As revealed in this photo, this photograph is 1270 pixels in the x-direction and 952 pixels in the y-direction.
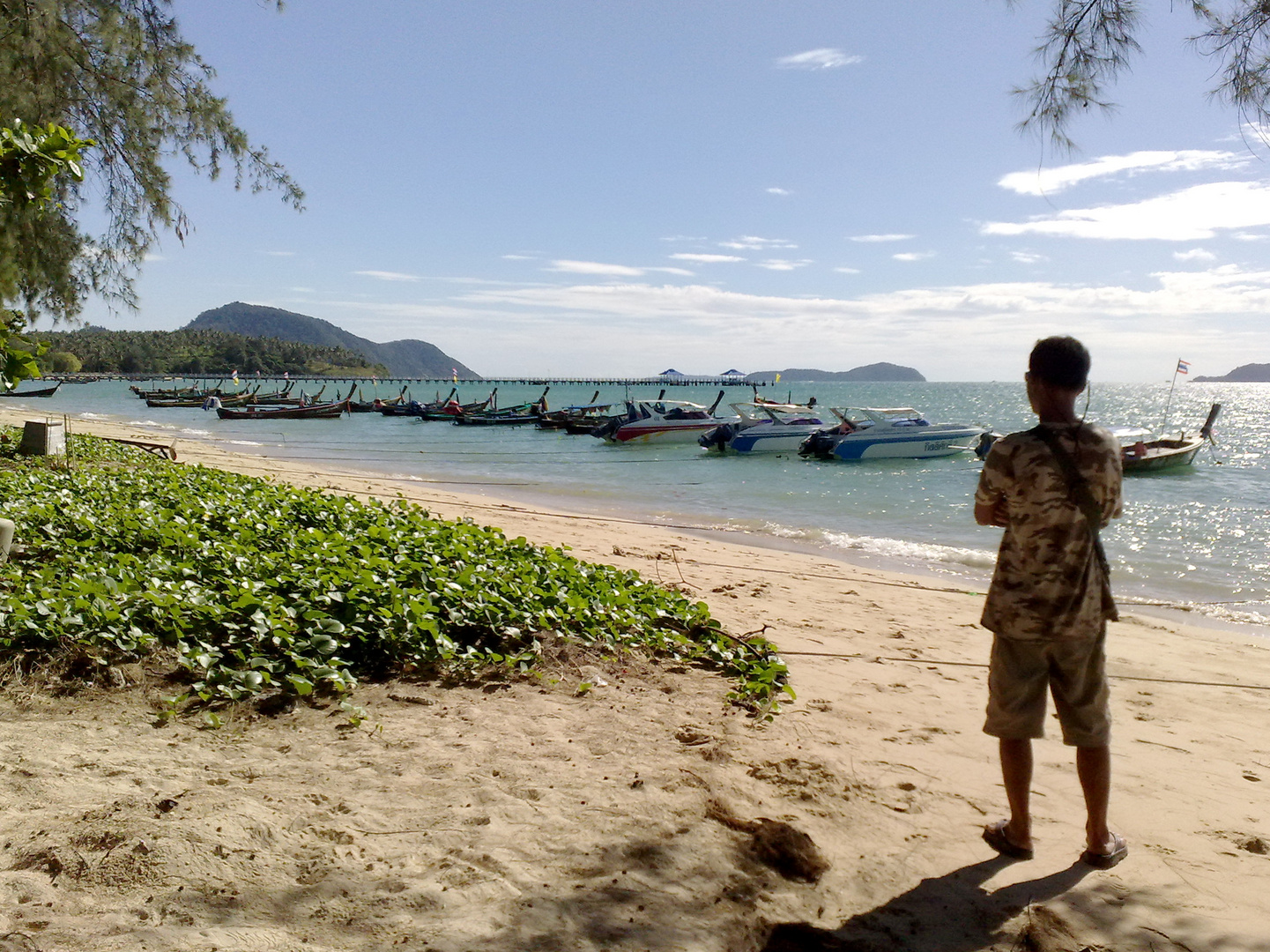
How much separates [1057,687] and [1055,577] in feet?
1.42

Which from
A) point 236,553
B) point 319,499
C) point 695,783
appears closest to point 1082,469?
point 695,783

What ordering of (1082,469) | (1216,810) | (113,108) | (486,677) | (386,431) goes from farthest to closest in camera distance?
(386,431)
(113,108)
(486,677)
(1216,810)
(1082,469)

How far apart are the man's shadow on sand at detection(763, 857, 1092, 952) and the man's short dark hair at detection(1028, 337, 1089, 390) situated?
1824mm

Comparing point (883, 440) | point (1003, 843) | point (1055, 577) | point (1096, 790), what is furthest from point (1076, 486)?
point (883, 440)

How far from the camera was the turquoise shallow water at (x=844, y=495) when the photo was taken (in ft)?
41.3

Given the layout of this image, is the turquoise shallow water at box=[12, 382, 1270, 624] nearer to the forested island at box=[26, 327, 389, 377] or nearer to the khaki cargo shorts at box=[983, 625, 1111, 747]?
the khaki cargo shorts at box=[983, 625, 1111, 747]

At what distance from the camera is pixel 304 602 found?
488cm

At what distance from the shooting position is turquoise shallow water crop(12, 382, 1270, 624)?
12602 mm

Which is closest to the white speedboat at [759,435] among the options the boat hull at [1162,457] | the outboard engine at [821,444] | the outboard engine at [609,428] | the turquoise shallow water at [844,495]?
the turquoise shallow water at [844,495]

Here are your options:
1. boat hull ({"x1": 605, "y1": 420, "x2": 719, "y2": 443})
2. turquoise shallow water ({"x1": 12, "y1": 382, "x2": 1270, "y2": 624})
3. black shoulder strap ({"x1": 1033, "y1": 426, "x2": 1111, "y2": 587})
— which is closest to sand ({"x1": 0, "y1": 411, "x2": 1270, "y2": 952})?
black shoulder strap ({"x1": 1033, "y1": 426, "x2": 1111, "y2": 587})

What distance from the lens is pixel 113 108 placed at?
28.9ft

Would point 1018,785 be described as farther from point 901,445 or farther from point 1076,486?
point 901,445

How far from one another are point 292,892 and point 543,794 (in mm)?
1070

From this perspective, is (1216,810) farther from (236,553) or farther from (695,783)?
(236,553)
